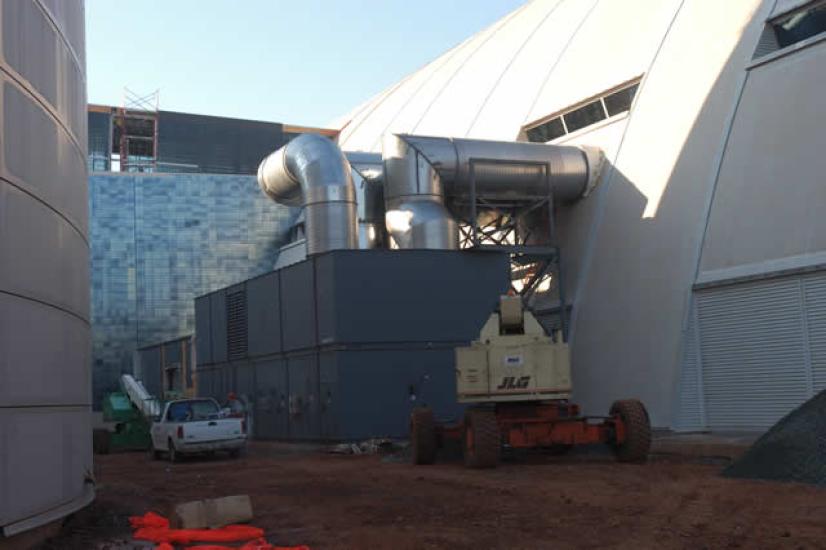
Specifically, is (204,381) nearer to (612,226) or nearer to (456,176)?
(456,176)

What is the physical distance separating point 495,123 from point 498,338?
15.8 metres

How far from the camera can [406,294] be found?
25016mm

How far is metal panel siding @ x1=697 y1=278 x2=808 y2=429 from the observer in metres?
19.2

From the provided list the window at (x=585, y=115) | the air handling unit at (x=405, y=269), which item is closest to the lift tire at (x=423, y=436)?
the air handling unit at (x=405, y=269)

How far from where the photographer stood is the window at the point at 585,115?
2608 cm

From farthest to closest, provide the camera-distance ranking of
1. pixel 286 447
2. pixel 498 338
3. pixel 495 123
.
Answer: pixel 495 123
pixel 286 447
pixel 498 338

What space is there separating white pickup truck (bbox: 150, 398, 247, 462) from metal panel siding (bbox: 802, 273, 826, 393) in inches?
539

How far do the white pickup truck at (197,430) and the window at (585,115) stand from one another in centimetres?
1293

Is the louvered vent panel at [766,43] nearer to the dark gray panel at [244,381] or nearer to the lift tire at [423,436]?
Result: the lift tire at [423,436]

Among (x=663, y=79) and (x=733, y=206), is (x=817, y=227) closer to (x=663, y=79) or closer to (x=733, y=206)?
(x=733, y=206)

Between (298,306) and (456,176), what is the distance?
19.8 feet

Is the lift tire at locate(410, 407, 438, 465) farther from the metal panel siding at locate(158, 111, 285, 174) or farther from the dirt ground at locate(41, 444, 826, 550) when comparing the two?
the metal panel siding at locate(158, 111, 285, 174)

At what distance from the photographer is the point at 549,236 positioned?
1073 inches

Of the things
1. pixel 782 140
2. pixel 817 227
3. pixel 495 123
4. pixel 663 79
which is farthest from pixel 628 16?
pixel 817 227
